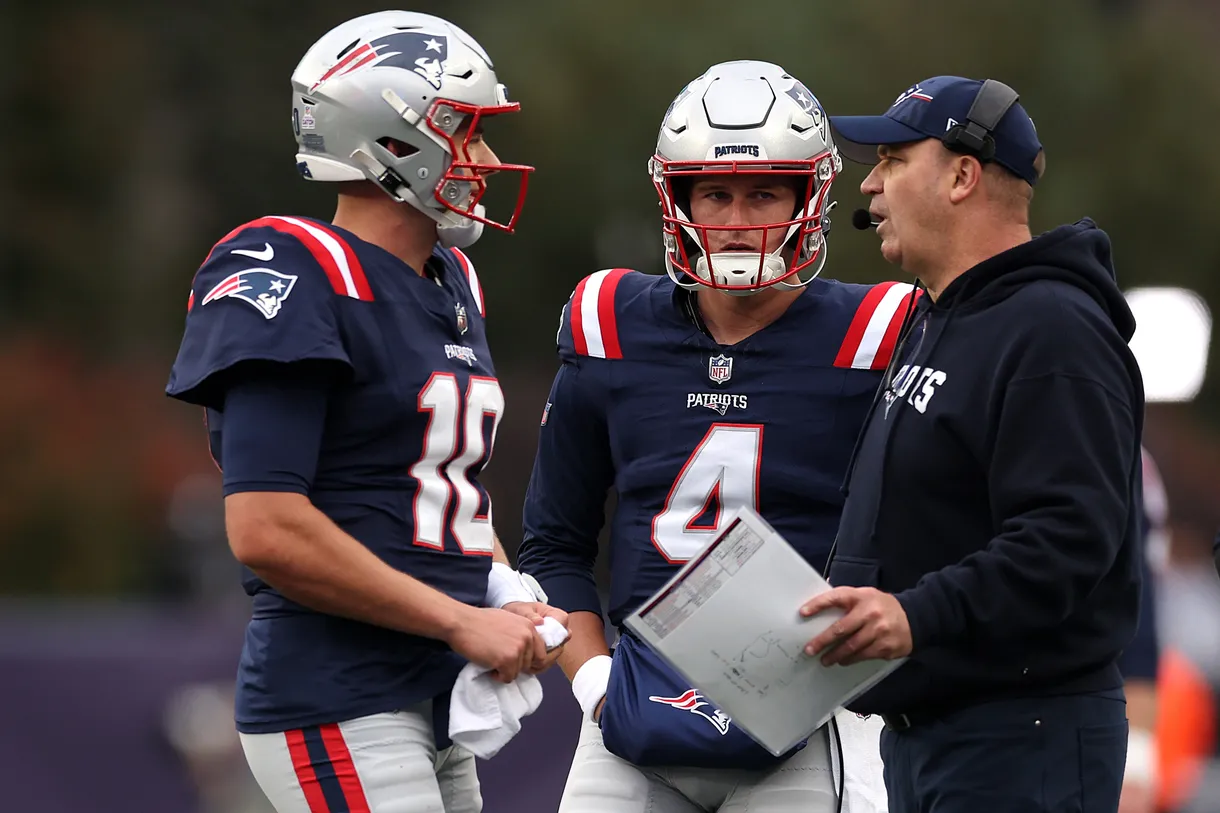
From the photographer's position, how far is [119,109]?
65.7 ft

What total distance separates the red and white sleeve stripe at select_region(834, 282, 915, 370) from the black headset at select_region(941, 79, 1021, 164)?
47 centimetres

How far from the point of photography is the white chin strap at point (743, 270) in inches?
146

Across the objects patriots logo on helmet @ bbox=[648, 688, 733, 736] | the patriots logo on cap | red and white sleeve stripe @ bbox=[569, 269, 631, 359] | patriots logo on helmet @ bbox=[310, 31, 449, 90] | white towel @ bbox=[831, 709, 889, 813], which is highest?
patriots logo on helmet @ bbox=[310, 31, 449, 90]

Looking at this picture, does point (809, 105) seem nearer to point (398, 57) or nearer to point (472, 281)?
point (472, 281)

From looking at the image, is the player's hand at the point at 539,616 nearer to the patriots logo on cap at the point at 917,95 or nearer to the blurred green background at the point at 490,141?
the patriots logo on cap at the point at 917,95

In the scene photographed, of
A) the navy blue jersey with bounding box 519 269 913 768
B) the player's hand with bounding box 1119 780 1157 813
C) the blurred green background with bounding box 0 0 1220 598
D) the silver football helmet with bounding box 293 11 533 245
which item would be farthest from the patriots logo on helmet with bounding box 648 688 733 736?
the blurred green background with bounding box 0 0 1220 598

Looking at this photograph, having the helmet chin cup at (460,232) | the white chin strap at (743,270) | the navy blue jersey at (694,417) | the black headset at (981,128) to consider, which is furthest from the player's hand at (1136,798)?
the helmet chin cup at (460,232)

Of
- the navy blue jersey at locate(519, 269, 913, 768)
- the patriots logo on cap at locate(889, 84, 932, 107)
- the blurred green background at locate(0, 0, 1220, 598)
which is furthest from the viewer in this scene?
the blurred green background at locate(0, 0, 1220, 598)

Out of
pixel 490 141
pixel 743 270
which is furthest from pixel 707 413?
pixel 490 141

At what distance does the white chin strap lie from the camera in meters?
3.70

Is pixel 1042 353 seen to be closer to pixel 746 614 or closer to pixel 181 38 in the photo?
pixel 746 614

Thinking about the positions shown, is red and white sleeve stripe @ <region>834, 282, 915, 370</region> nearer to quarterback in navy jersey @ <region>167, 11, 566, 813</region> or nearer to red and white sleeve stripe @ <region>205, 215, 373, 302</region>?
quarterback in navy jersey @ <region>167, 11, 566, 813</region>

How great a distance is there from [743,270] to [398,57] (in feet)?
2.64

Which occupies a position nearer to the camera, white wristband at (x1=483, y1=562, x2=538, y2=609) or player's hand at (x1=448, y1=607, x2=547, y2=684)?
player's hand at (x1=448, y1=607, x2=547, y2=684)
